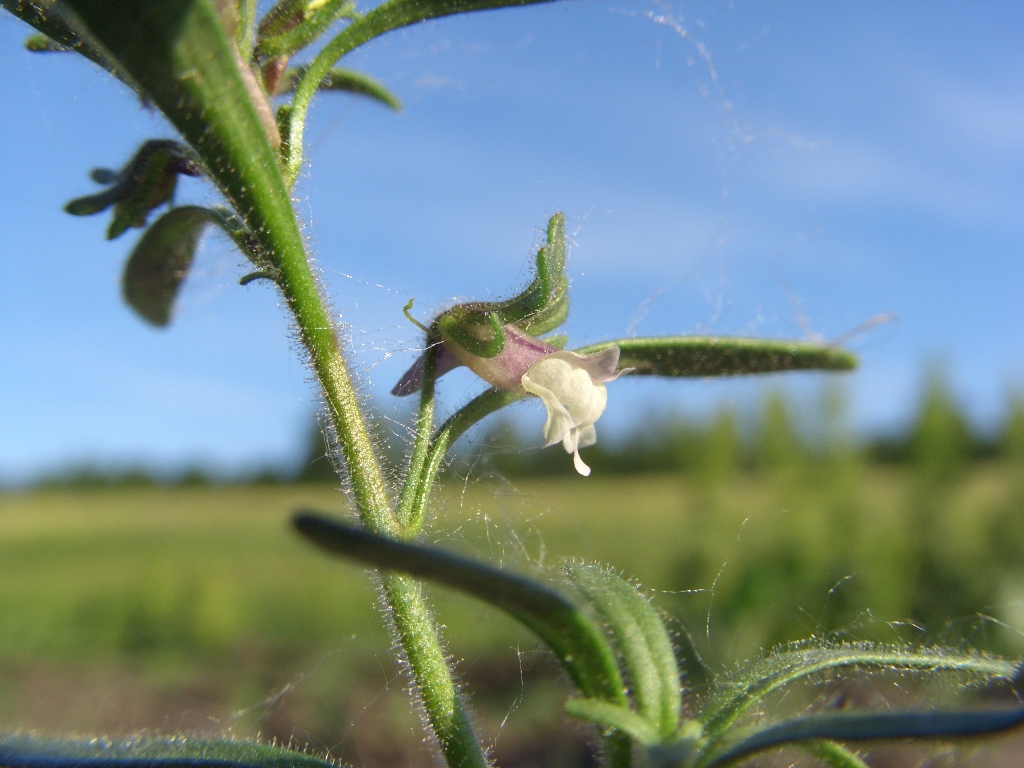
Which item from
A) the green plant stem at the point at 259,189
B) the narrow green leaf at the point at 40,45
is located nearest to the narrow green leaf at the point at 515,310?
the green plant stem at the point at 259,189

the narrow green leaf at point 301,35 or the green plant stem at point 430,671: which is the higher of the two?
the narrow green leaf at point 301,35

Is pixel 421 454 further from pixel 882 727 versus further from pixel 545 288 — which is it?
pixel 882 727

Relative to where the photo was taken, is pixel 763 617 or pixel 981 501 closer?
pixel 763 617

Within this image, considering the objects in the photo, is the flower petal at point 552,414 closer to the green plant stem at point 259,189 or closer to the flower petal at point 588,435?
the flower petal at point 588,435

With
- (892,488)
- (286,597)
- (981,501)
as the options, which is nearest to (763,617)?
(981,501)

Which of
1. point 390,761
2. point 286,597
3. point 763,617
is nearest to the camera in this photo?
point 390,761

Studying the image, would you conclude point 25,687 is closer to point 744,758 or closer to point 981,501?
point 744,758

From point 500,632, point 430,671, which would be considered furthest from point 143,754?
point 500,632
